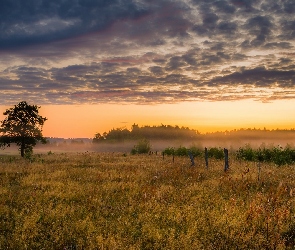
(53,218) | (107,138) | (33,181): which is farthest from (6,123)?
(107,138)

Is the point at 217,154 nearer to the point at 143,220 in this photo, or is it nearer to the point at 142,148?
the point at 142,148

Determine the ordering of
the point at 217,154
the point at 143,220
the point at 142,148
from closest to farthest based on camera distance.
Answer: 1. the point at 143,220
2. the point at 217,154
3. the point at 142,148

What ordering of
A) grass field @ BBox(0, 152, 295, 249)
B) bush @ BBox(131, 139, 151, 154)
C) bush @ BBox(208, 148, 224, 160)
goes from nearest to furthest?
grass field @ BBox(0, 152, 295, 249) < bush @ BBox(208, 148, 224, 160) < bush @ BBox(131, 139, 151, 154)

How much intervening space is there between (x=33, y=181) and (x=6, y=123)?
28.9 meters

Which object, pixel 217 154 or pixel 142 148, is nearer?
pixel 217 154

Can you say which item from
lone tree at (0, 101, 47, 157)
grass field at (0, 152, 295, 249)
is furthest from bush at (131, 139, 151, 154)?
grass field at (0, 152, 295, 249)

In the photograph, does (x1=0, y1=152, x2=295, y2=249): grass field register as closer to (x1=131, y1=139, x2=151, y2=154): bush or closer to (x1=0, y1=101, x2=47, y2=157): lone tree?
(x1=0, y1=101, x2=47, y2=157): lone tree

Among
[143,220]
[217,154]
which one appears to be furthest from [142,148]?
[143,220]

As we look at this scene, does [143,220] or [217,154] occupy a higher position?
[143,220]

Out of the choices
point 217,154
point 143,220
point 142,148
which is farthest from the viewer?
point 142,148

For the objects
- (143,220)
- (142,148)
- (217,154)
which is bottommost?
(142,148)

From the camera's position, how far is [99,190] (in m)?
13.2

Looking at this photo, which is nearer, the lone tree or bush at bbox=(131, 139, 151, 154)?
the lone tree

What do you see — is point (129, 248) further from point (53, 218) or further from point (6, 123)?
point (6, 123)
